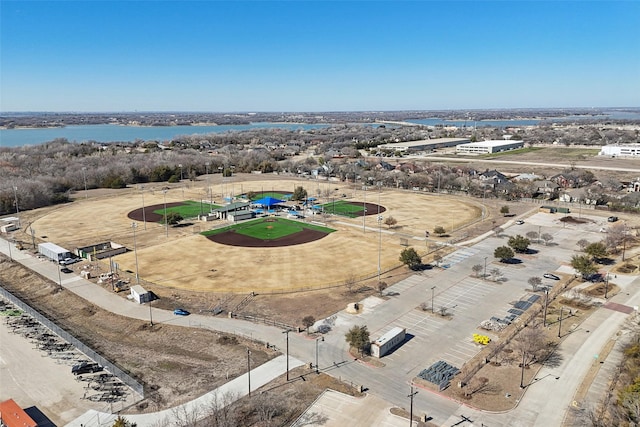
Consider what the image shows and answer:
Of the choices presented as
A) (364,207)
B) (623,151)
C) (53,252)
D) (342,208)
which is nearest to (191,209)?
(342,208)

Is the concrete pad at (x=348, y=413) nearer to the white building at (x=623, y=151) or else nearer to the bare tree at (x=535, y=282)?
the bare tree at (x=535, y=282)

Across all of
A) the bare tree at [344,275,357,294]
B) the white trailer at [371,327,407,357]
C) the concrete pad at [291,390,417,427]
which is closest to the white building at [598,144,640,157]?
the bare tree at [344,275,357,294]

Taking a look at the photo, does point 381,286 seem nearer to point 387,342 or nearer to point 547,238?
point 387,342

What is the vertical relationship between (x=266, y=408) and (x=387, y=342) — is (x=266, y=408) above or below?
below

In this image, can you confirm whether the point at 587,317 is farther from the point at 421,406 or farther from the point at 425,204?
the point at 425,204

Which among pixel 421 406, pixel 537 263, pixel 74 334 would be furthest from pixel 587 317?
pixel 74 334

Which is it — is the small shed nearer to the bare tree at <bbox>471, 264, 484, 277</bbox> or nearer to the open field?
the open field
